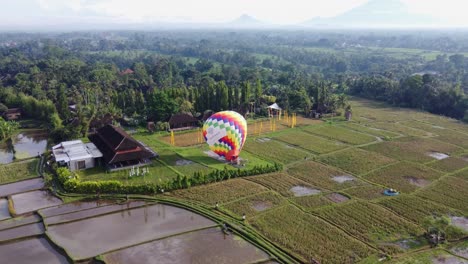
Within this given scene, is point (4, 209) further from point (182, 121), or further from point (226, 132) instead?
point (182, 121)

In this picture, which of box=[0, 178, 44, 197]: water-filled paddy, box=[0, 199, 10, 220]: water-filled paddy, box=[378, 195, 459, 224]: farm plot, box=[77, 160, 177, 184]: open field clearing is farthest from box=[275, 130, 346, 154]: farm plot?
box=[0, 199, 10, 220]: water-filled paddy

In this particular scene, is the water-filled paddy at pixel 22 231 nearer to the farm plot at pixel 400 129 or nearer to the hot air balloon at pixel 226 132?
the hot air balloon at pixel 226 132

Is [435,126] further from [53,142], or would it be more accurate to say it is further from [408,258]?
[53,142]

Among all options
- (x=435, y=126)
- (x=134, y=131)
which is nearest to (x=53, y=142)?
(x=134, y=131)

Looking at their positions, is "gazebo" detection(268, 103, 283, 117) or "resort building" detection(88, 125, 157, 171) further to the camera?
"gazebo" detection(268, 103, 283, 117)

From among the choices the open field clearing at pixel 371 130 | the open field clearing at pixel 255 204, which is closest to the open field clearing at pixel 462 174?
the open field clearing at pixel 371 130

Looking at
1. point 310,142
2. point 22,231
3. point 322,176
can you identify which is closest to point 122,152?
point 22,231

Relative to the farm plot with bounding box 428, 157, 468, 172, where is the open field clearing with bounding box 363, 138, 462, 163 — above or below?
above

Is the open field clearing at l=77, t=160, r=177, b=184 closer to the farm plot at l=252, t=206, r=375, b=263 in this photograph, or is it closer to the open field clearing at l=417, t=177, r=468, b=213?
the farm plot at l=252, t=206, r=375, b=263
